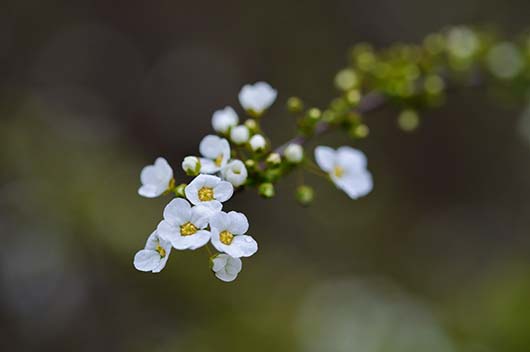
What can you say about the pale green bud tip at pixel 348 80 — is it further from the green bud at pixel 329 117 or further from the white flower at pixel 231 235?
the white flower at pixel 231 235

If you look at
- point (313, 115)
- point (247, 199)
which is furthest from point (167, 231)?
point (247, 199)

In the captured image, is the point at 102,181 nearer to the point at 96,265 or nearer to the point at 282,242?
the point at 96,265

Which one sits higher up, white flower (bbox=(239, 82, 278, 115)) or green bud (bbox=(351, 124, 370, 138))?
green bud (bbox=(351, 124, 370, 138))

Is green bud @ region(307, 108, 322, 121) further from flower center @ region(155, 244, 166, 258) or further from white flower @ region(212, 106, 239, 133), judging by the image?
flower center @ region(155, 244, 166, 258)

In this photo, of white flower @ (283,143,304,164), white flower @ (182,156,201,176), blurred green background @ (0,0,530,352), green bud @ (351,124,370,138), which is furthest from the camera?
blurred green background @ (0,0,530,352)

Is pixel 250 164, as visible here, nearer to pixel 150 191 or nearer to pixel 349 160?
pixel 150 191

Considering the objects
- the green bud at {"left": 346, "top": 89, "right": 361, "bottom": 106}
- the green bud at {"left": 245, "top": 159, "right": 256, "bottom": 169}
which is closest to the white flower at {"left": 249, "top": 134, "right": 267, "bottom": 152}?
the green bud at {"left": 245, "top": 159, "right": 256, "bottom": 169}

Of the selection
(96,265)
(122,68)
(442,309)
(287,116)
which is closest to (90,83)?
(122,68)
